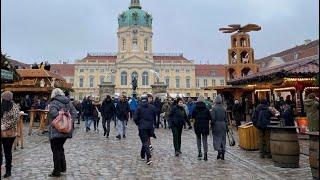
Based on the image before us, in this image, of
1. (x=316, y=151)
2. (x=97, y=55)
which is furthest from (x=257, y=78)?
(x=97, y=55)

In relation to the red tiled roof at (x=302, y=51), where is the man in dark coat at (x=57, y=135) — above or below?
below

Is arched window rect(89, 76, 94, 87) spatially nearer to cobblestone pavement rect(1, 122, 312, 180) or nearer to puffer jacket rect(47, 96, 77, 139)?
cobblestone pavement rect(1, 122, 312, 180)

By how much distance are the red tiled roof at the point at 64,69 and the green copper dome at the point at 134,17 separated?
52.2ft

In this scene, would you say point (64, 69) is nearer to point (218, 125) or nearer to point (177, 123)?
point (177, 123)

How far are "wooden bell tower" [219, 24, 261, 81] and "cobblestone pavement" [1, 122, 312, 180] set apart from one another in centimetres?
1983

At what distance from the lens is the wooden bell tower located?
3150 centimetres

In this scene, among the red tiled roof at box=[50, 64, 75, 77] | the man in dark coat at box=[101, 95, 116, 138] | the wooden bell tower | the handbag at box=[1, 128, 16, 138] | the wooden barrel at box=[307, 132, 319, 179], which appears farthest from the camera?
the red tiled roof at box=[50, 64, 75, 77]

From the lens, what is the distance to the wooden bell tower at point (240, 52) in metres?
31.5

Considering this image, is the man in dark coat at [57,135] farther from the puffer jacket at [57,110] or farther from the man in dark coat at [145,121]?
the man in dark coat at [145,121]

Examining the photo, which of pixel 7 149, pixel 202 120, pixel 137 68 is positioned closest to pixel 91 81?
pixel 137 68

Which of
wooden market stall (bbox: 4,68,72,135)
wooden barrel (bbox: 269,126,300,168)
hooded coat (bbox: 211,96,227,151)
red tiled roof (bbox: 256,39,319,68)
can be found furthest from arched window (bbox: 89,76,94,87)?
wooden barrel (bbox: 269,126,300,168)

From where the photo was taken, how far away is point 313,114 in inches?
374

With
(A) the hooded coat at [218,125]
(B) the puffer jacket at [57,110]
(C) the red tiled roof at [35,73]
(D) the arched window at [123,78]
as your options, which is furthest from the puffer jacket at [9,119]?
(D) the arched window at [123,78]

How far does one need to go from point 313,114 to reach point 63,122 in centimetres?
543
